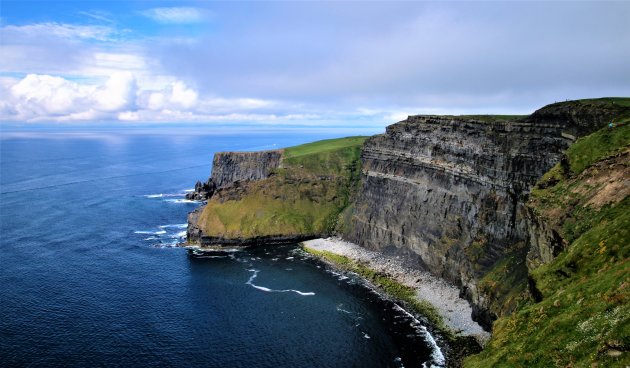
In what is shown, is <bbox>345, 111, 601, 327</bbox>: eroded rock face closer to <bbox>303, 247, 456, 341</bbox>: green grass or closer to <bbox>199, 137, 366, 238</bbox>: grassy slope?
<bbox>303, 247, 456, 341</bbox>: green grass

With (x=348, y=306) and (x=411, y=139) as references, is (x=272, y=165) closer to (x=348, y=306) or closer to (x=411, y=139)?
(x=411, y=139)

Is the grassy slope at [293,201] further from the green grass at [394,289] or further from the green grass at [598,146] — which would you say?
the green grass at [598,146]

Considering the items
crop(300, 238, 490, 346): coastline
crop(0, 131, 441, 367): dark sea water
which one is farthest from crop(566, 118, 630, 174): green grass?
crop(0, 131, 441, 367): dark sea water

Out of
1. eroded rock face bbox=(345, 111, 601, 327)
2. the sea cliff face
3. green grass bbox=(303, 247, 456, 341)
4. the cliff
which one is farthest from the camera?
the cliff

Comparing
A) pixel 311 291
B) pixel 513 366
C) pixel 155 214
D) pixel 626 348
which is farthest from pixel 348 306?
pixel 155 214

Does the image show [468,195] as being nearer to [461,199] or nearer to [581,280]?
[461,199]

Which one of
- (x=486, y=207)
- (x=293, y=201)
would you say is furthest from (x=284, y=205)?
(x=486, y=207)

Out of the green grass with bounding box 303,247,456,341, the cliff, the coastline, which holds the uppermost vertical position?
the cliff
